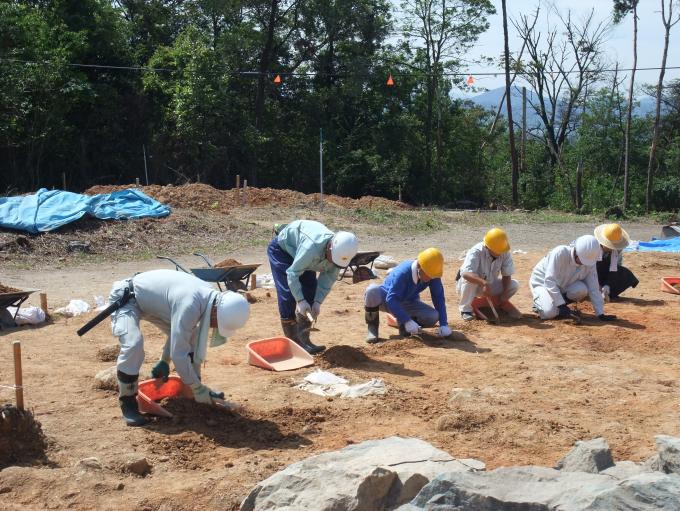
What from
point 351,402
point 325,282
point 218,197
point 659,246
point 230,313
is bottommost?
point 351,402

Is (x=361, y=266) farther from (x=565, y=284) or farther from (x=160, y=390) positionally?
(x=160, y=390)

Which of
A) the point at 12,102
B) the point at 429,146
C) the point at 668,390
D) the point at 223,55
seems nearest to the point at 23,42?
the point at 12,102

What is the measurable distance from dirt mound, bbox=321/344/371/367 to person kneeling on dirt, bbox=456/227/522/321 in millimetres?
1867

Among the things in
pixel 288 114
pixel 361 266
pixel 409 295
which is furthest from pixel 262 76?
pixel 409 295

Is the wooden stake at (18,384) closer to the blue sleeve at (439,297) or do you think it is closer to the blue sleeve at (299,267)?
the blue sleeve at (299,267)

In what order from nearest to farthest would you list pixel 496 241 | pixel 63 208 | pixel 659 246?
pixel 496 241 < pixel 659 246 < pixel 63 208

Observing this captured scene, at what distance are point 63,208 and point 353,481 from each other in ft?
45.7

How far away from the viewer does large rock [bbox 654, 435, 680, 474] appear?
3.99 m

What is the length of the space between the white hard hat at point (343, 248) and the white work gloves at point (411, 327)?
4.26 ft

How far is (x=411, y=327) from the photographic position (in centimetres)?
789

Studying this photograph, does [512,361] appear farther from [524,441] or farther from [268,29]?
[268,29]

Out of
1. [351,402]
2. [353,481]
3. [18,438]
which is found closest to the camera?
[353,481]

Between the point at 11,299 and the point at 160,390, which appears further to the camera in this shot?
the point at 11,299

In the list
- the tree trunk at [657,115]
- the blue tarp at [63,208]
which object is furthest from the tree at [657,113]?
the blue tarp at [63,208]
